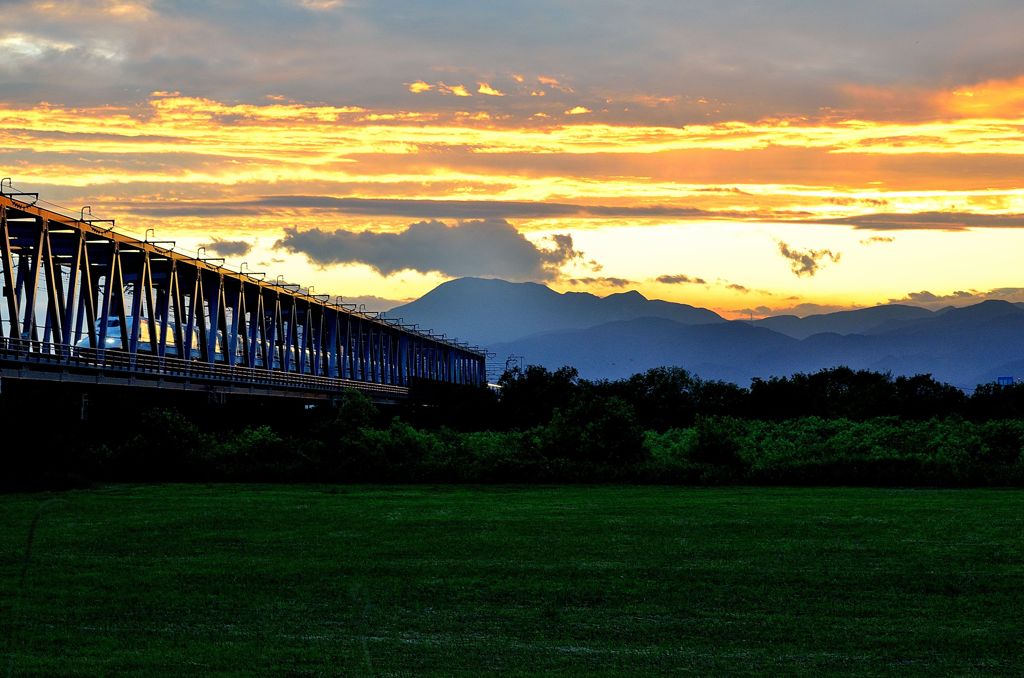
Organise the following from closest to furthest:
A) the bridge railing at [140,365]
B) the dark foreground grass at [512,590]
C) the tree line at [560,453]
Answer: the dark foreground grass at [512,590]
the tree line at [560,453]
the bridge railing at [140,365]

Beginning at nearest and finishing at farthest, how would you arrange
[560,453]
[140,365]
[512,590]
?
[512,590], [560,453], [140,365]

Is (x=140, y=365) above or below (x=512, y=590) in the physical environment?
above

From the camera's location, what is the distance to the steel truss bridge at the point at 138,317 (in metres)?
51.6

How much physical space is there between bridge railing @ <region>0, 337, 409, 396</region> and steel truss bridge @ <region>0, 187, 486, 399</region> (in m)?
0.09

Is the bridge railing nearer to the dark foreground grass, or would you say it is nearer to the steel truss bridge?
the steel truss bridge

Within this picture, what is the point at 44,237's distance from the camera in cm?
5444

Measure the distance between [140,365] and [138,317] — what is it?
661cm

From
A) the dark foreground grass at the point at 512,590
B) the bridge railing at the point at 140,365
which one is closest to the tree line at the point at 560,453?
the bridge railing at the point at 140,365

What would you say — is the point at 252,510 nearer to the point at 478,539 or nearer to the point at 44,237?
the point at 478,539

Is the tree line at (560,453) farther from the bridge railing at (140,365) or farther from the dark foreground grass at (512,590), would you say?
the dark foreground grass at (512,590)

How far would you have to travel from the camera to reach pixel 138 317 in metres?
66.8

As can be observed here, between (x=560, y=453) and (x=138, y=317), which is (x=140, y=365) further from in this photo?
(x=560, y=453)

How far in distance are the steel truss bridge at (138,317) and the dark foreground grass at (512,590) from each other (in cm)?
1953

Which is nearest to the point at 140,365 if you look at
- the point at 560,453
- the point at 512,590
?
the point at 560,453
